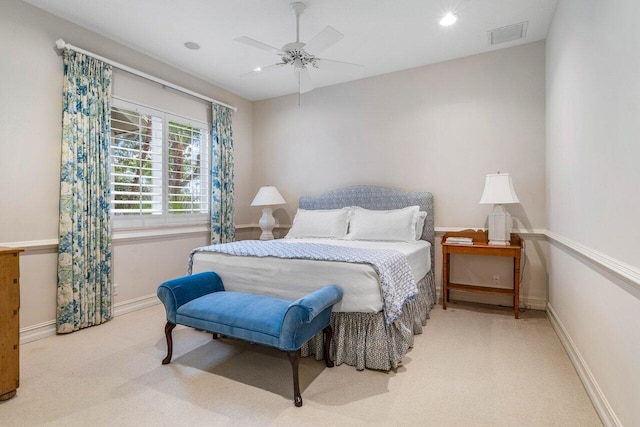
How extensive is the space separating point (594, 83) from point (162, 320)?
13.3 feet

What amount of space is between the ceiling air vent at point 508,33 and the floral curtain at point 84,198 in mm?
4015

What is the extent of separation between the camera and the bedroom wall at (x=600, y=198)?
140 cm

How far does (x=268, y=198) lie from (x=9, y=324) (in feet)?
10.2

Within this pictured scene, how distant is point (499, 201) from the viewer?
324 centimetres

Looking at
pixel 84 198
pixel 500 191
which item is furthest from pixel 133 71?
pixel 500 191

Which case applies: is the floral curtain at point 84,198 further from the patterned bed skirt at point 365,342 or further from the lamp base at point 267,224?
the patterned bed skirt at point 365,342

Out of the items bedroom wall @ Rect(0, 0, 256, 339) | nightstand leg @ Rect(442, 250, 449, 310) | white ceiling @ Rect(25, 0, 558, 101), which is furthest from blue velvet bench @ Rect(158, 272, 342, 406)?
white ceiling @ Rect(25, 0, 558, 101)

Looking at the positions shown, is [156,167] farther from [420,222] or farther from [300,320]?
[420,222]

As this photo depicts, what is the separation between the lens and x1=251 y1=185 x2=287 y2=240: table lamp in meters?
4.67

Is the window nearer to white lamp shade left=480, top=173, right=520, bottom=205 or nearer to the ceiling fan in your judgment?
the ceiling fan

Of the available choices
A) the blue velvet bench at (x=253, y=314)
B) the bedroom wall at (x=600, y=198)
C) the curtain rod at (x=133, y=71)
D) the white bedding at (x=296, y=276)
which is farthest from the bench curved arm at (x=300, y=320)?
the curtain rod at (x=133, y=71)

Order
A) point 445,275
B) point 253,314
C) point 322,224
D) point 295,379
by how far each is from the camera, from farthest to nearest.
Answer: point 322,224 → point 445,275 → point 253,314 → point 295,379

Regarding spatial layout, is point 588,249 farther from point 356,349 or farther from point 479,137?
point 479,137

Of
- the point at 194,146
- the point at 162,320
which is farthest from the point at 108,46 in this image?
the point at 162,320
